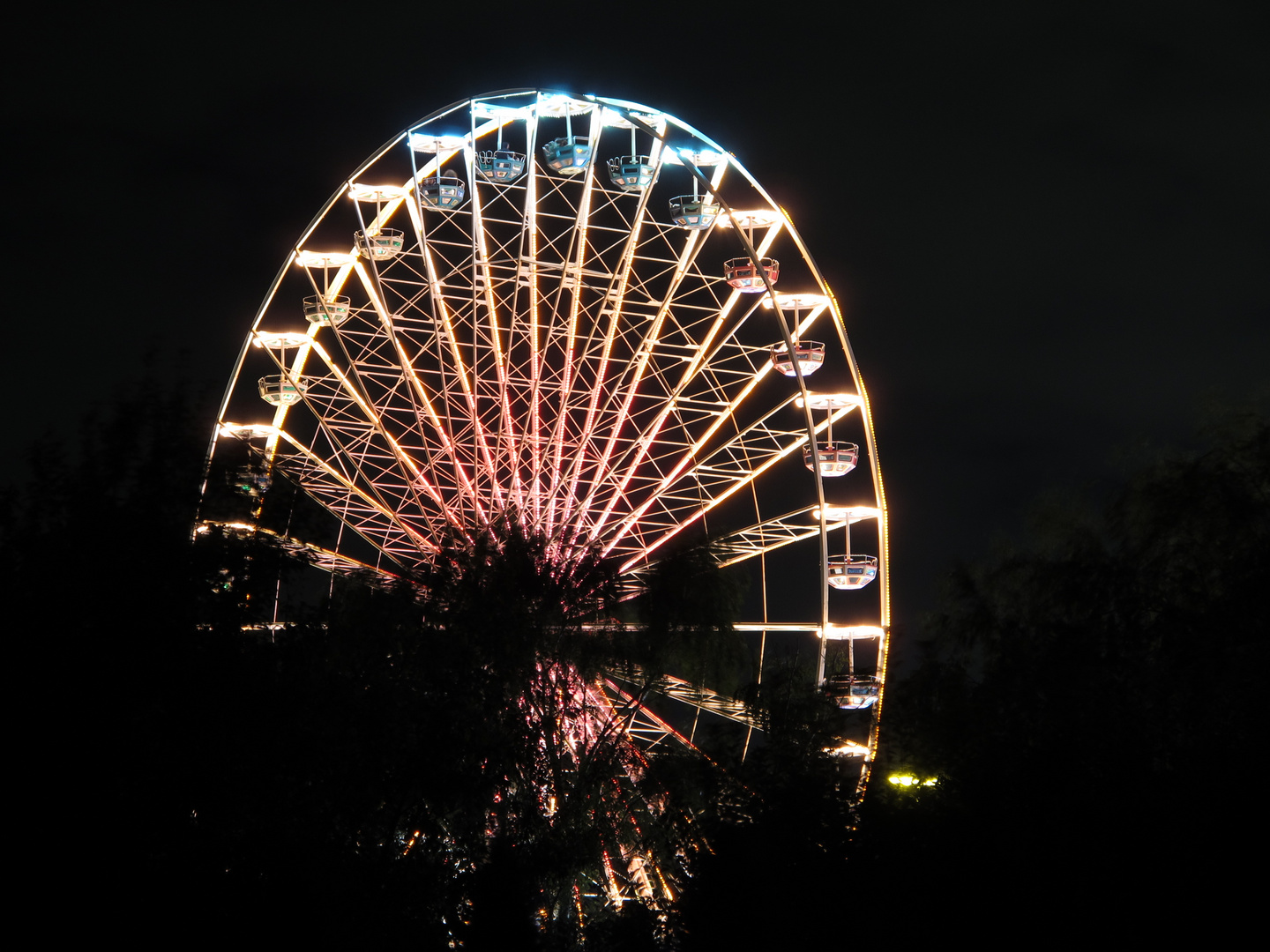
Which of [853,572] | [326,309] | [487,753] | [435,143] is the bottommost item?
[487,753]

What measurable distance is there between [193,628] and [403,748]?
2351mm

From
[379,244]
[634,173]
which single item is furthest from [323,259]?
[634,173]

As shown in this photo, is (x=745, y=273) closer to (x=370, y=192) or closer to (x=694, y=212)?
(x=694, y=212)

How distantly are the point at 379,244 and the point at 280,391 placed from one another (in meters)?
3.23

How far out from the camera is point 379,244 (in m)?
24.8

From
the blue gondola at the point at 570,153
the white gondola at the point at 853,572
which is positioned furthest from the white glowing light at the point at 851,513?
the blue gondola at the point at 570,153

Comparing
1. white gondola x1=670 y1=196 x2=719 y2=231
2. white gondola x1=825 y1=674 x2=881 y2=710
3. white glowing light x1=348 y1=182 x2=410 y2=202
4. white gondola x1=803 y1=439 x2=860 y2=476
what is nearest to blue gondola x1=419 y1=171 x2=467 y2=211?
white glowing light x1=348 y1=182 x2=410 y2=202

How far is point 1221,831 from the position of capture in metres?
11.1

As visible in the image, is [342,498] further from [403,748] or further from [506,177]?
[403,748]

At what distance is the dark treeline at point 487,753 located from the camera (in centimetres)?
1096

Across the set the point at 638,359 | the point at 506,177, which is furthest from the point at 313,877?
the point at 506,177

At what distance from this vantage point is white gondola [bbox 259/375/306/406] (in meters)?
24.7

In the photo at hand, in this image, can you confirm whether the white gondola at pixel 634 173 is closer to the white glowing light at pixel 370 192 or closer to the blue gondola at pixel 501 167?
the blue gondola at pixel 501 167

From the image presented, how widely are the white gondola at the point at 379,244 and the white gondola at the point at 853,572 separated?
9.17m
